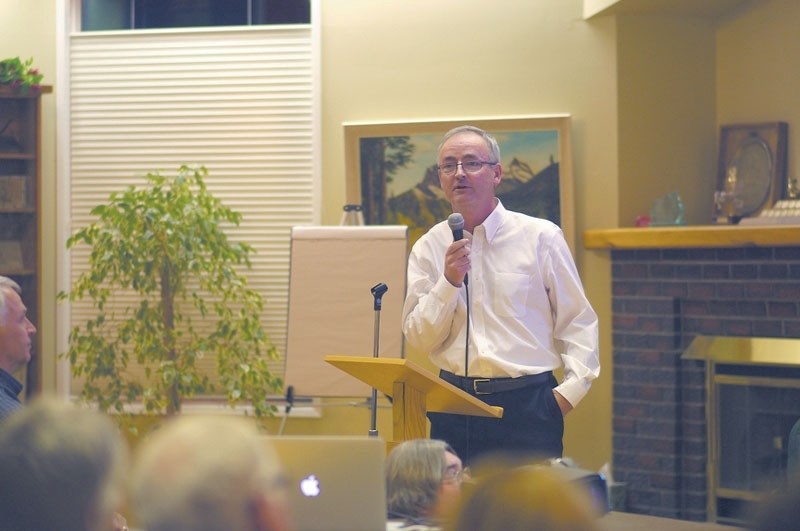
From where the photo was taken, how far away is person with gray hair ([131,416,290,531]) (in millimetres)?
1212

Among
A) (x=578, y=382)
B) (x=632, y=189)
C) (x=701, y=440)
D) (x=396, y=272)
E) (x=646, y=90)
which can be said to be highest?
(x=646, y=90)

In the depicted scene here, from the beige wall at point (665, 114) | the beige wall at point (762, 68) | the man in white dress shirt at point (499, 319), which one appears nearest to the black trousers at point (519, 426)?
the man in white dress shirt at point (499, 319)

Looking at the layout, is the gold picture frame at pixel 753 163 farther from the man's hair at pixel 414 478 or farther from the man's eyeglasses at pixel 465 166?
the man's hair at pixel 414 478

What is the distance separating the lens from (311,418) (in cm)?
623

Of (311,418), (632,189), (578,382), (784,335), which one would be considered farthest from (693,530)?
(311,418)

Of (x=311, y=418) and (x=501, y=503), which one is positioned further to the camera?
(x=311, y=418)

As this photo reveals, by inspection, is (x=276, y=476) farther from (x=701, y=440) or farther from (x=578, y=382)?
(x=701, y=440)

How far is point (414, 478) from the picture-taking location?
2.44 meters

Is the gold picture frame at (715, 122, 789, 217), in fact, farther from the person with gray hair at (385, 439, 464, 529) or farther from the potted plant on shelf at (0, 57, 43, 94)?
the potted plant on shelf at (0, 57, 43, 94)

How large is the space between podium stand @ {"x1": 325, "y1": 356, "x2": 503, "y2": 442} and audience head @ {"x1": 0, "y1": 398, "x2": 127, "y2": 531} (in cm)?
181

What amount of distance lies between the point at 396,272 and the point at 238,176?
142 centimetres

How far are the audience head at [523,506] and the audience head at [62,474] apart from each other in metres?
0.42

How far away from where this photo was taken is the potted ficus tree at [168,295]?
584cm

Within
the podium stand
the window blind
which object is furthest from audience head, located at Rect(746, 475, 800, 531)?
the window blind
